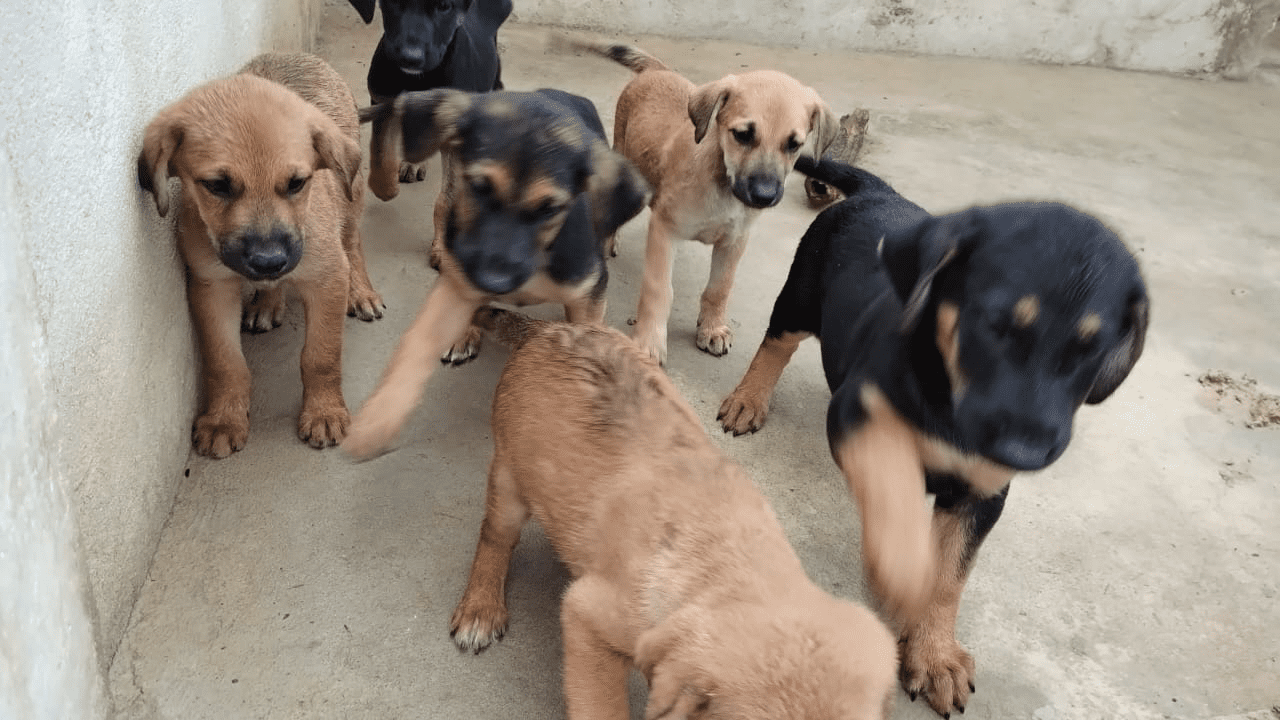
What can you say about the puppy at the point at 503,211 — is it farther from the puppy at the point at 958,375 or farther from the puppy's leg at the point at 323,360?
the puppy at the point at 958,375

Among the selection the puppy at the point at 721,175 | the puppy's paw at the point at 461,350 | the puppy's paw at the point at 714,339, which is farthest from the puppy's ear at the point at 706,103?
the puppy's paw at the point at 461,350

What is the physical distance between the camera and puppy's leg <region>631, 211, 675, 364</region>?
485 cm

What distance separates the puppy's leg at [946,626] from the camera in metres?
3.20

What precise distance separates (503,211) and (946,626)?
2210 millimetres

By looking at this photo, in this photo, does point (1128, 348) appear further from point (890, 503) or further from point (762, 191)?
point (762, 191)

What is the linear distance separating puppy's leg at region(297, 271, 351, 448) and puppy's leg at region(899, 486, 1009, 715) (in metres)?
2.49

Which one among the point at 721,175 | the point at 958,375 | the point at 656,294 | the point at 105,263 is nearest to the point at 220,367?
the point at 105,263

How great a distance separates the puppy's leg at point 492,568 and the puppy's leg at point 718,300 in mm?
2056

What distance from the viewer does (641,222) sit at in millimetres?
6266

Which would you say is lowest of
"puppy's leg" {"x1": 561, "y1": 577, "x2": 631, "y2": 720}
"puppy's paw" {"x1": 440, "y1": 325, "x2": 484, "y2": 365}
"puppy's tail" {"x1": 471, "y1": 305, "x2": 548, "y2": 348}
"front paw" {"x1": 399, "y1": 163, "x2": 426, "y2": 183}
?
"puppy's paw" {"x1": 440, "y1": 325, "x2": 484, "y2": 365}

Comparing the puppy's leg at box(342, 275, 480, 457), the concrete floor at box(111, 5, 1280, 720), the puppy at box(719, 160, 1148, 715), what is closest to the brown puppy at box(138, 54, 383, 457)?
the concrete floor at box(111, 5, 1280, 720)

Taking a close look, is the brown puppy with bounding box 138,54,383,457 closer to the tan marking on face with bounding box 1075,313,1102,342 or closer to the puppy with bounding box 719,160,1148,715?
the puppy with bounding box 719,160,1148,715

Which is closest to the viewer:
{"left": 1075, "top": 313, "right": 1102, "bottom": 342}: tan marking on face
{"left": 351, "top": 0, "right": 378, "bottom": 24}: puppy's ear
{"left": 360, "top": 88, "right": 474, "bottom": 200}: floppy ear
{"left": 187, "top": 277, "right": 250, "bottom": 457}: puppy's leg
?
{"left": 1075, "top": 313, "right": 1102, "bottom": 342}: tan marking on face

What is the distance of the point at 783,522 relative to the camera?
400 cm
